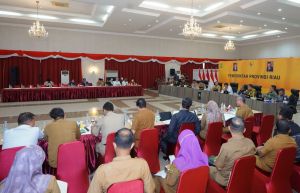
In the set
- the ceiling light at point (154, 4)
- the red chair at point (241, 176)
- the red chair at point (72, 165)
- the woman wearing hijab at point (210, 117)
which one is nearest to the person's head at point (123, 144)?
the red chair at point (72, 165)

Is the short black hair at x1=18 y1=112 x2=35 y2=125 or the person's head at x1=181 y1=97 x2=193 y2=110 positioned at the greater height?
the person's head at x1=181 y1=97 x2=193 y2=110

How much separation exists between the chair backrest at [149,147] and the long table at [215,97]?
6.11m

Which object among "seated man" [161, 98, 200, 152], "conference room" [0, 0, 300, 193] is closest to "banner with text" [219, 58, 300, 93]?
"conference room" [0, 0, 300, 193]

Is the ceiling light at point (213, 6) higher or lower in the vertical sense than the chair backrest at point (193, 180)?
higher

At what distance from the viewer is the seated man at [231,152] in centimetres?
243

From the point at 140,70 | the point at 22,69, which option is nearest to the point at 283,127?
the point at 22,69

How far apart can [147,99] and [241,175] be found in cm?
1025

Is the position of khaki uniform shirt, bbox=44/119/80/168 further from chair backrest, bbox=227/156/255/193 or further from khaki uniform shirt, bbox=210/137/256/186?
chair backrest, bbox=227/156/255/193

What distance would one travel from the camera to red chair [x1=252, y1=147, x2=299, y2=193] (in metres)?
2.47

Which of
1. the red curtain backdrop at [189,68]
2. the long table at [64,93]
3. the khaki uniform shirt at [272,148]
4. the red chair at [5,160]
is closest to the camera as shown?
the red chair at [5,160]

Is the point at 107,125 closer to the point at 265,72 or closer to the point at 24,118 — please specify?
the point at 24,118

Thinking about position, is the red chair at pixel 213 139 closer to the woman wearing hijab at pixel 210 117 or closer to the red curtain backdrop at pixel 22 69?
the woman wearing hijab at pixel 210 117

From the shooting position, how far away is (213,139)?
3945mm

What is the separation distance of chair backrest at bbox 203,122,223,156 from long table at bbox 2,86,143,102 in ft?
30.3
